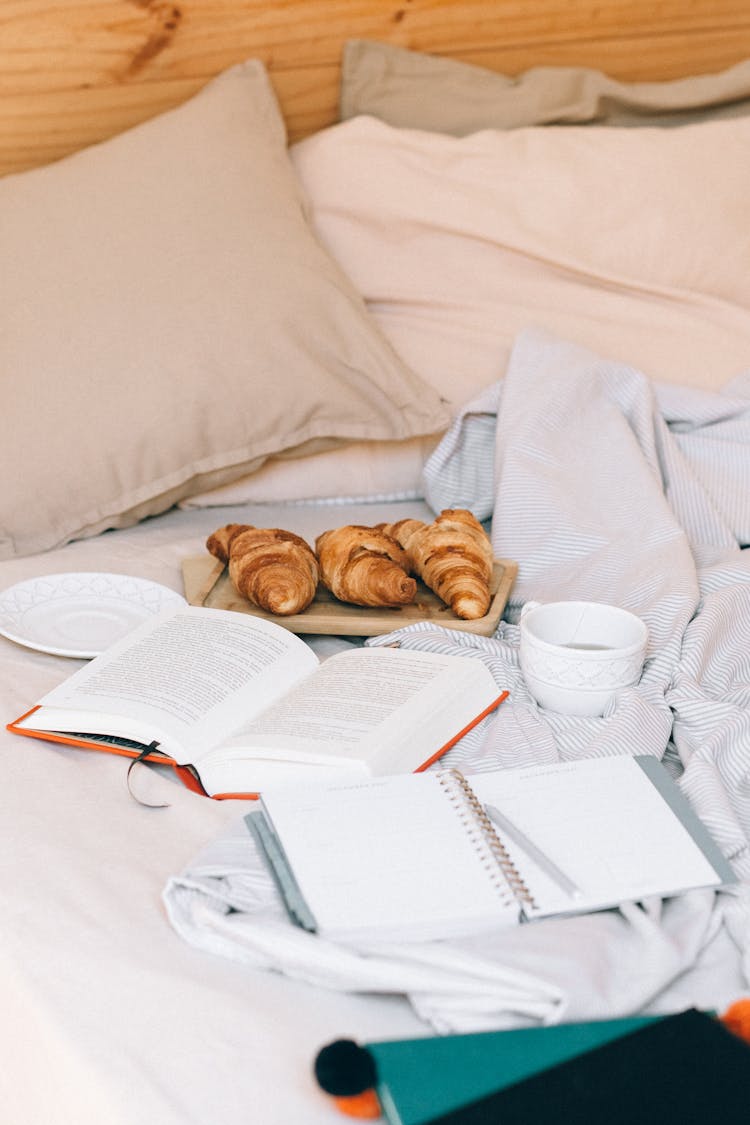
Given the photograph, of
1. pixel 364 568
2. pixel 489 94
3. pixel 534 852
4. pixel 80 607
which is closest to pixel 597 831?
pixel 534 852

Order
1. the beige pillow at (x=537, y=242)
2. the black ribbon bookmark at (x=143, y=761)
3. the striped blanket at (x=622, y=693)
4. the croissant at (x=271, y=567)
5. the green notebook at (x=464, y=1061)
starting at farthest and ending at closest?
the beige pillow at (x=537, y=242)
the croissant at (x=271, y=567)
the black ribbon bookmark at (x=143, y=761)
the striped blanket at (x=622, y=693)
the green notebook at (x=464, y=1061)

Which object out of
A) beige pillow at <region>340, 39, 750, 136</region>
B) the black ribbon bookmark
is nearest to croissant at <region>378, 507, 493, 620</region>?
the black ribbon bookmark

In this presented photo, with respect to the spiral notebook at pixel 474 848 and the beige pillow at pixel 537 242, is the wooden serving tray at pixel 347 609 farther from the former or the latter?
the beige pillow at pixel 537 242

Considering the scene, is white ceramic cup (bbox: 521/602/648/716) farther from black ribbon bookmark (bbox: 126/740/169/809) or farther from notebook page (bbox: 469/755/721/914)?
black ribbon bookmark (bbox: 126/740/169/809)

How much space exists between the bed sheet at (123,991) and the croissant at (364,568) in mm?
307

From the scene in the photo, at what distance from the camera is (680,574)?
3.95 feet

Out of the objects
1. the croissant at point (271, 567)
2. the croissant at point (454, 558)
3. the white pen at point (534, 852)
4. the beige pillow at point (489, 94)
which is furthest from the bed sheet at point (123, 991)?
the beige pillow at point (489, 94)

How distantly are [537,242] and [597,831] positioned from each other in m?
1.04

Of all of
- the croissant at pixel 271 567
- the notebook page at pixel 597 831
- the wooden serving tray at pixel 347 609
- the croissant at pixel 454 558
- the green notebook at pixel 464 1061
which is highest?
the green notebook at pixel 464 1061

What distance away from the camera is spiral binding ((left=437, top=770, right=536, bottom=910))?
2.48ft

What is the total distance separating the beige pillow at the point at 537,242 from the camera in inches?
63.8

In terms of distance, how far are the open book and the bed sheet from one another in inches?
1.1

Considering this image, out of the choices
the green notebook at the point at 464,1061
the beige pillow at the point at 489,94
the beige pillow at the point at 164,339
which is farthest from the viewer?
the beige pillow at the point at 489,94

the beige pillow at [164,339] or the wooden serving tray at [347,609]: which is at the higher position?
the beige pillow at [164,339]
